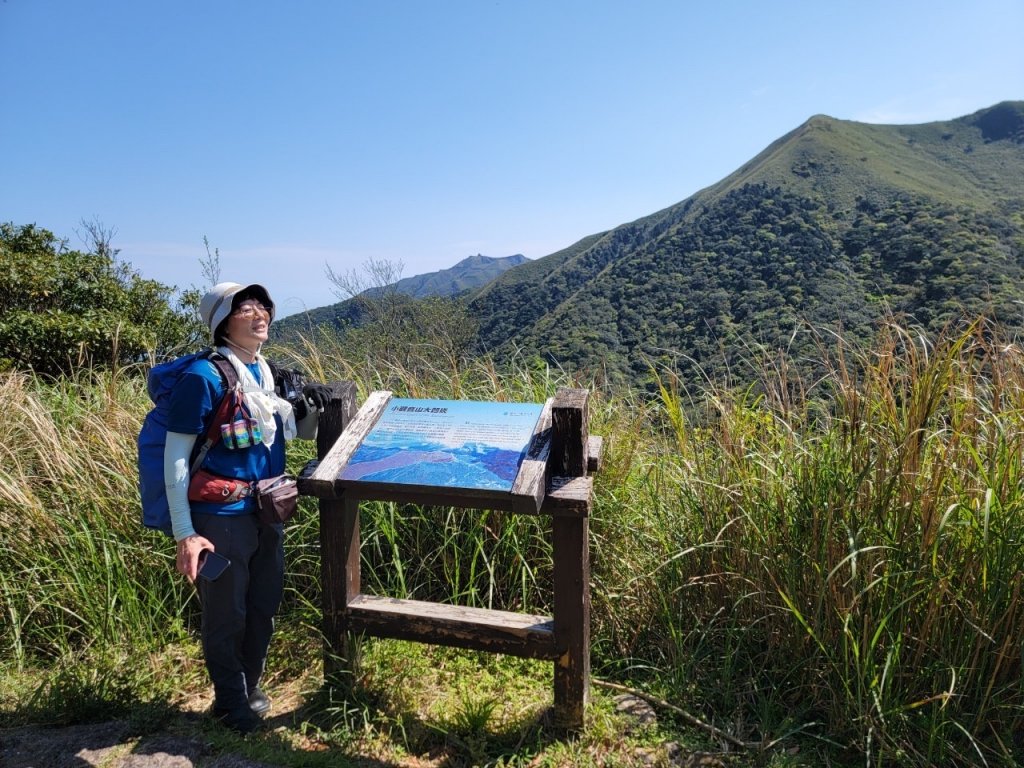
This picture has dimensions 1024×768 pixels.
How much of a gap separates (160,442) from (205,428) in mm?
154

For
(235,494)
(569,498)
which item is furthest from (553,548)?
(235,494)

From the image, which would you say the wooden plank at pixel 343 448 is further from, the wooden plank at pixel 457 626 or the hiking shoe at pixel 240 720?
the hiking shoe at pixel 240 720

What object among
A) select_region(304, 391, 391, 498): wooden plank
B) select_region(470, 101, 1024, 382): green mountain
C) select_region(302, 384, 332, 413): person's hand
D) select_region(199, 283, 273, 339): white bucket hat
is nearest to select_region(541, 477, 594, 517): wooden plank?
select_region(304, 391, 391, 498): wooden plank

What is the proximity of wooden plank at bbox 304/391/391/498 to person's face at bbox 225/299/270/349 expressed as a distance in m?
0.45

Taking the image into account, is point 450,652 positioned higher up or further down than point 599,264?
further down

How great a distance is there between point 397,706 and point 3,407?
338 centimetres

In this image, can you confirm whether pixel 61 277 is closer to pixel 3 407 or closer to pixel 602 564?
pixel 3 407

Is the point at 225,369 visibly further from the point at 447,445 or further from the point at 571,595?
the point at 571,595

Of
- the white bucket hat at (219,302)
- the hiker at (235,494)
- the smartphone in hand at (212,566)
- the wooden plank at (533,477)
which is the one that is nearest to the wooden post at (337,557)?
the hiker at (235,494)

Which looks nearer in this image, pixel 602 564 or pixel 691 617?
pixel 691 617

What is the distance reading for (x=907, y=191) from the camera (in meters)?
43.5

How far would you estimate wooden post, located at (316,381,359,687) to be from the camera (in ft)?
7.55

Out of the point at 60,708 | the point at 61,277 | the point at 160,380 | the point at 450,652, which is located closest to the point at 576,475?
the point at 450,652

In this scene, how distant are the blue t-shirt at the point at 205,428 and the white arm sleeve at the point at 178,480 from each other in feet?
0.15
